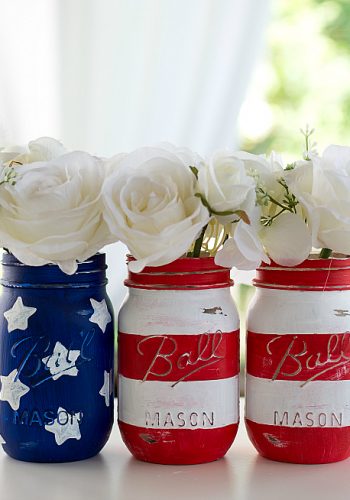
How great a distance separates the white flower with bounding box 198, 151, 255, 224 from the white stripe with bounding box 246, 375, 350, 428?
0.21 meters

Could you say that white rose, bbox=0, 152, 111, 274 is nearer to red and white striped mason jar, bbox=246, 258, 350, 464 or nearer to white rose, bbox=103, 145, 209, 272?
white rose, bbox=103, 145, 209, 272

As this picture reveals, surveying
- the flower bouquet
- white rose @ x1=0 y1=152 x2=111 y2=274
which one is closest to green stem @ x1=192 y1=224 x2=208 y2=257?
the flower bouquet

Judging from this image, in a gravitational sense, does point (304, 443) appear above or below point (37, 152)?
below

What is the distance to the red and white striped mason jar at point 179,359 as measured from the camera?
994 millimetres

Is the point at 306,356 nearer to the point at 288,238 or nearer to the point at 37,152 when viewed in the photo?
the point at 288,238

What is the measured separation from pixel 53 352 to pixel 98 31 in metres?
1.01

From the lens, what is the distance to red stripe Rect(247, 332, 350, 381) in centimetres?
101

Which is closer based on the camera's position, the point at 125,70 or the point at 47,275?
the point at 47,275

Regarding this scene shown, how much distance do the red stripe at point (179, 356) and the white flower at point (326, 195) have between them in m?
0.16

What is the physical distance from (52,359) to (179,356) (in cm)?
14

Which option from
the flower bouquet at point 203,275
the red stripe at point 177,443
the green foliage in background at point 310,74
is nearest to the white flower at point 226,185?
the flower bouquet at point 203,275

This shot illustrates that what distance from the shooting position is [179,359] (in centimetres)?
99

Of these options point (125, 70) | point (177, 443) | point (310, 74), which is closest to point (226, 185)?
point (177, 443)

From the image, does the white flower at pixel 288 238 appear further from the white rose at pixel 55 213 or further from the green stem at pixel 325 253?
the white rose at pixel 55 213
